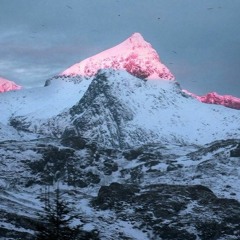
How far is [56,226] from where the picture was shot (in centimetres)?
3812

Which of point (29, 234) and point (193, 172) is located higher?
point (193, 172)

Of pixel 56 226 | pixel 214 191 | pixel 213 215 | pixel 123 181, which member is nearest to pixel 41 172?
pixel 123 181

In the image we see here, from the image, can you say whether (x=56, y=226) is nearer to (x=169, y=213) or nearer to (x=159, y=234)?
(x=159, y=234)

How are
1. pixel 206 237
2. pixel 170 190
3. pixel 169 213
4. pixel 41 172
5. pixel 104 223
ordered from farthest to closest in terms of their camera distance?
pixel 41 172
pixel 170 190
pixel 169 213
pixel 104 223
pixel 206 237

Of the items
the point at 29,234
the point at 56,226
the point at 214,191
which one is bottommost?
the point at 29,234

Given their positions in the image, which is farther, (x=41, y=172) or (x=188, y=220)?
(x=41, y=172)

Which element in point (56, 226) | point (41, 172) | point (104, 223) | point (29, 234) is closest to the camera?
point (56, 226)

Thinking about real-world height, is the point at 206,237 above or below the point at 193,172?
below

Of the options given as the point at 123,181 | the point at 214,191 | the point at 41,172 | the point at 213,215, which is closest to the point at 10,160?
the point at 41,172

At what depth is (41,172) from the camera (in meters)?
189

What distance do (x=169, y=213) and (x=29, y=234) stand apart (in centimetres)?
4576

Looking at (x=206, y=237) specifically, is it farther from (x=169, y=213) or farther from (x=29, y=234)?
(x=29, y=234)

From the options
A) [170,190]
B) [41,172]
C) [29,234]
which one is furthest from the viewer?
[41,172]

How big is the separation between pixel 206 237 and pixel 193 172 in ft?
246
